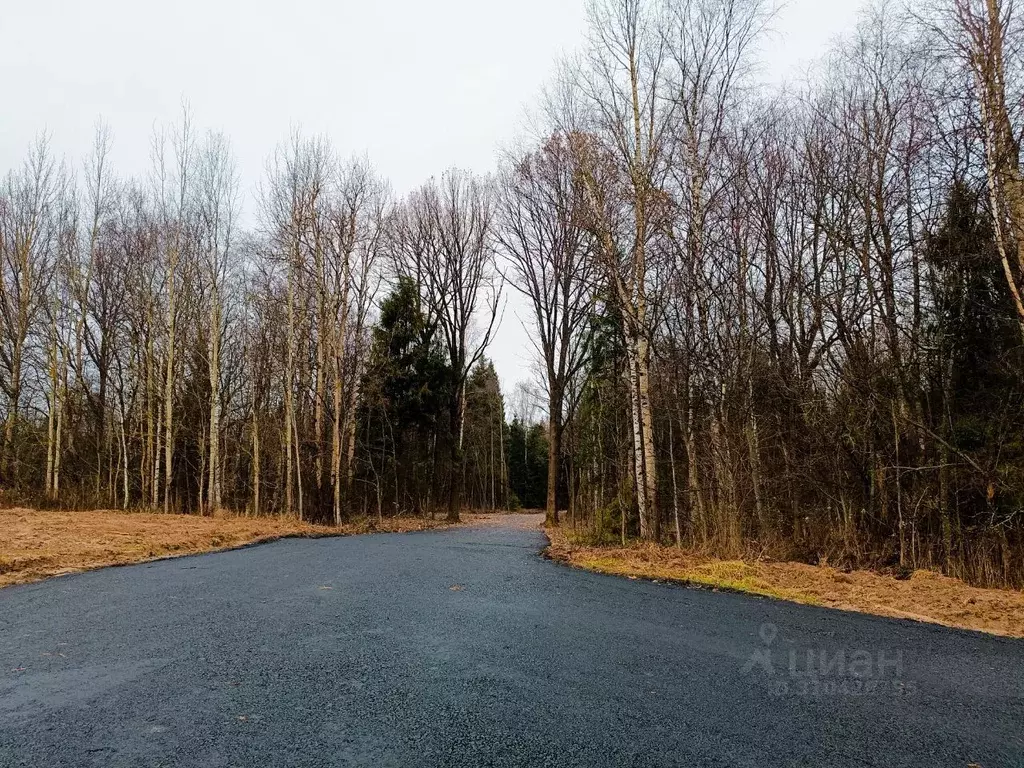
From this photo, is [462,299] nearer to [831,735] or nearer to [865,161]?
[865,161]

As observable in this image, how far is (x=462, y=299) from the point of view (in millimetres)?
26250

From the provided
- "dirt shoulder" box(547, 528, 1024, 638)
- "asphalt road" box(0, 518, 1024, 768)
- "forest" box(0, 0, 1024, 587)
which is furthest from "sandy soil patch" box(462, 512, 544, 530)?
"asphalt road" box(0, 518, 1024, 768)

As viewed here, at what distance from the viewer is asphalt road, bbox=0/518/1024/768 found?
114 inches

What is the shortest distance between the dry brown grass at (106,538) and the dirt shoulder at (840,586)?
758 cm

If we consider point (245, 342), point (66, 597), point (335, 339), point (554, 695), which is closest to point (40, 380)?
point (245, 342)

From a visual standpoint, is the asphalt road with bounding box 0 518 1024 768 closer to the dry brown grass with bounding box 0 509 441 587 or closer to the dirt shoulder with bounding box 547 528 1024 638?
the dirt shoulder with bounding box 547 528 1024 638

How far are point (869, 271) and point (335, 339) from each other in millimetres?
15687

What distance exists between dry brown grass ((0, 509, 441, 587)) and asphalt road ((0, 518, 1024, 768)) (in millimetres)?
2086

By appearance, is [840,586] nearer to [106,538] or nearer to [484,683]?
[484,683]

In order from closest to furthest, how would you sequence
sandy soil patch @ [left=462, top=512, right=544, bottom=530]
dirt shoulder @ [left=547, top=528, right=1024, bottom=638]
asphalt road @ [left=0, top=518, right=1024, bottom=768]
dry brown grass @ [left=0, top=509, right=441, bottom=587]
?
1. asphalt road @ [left=0, top=518, right=1024, bottom=768]
2. dirt shoulder @ [left=547, top=528, right=1024, bottom=638]
3. dry brown grass @ [left=0, top=509, right=441, bottom=587]
4. sandy soil patch @ [left=462, top=512, right=544, bottom=530]

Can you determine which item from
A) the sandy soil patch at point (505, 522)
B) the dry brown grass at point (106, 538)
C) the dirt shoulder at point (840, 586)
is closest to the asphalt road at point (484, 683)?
the dirt shoulder at point (840, 586)

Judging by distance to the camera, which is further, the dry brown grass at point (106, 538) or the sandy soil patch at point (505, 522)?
the sandy soil patch at point (505, 522)

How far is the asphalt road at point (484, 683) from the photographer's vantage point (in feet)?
9.48

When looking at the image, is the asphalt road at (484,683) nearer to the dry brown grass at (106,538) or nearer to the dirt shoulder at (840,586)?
the dirt shoulder at (840,586)
